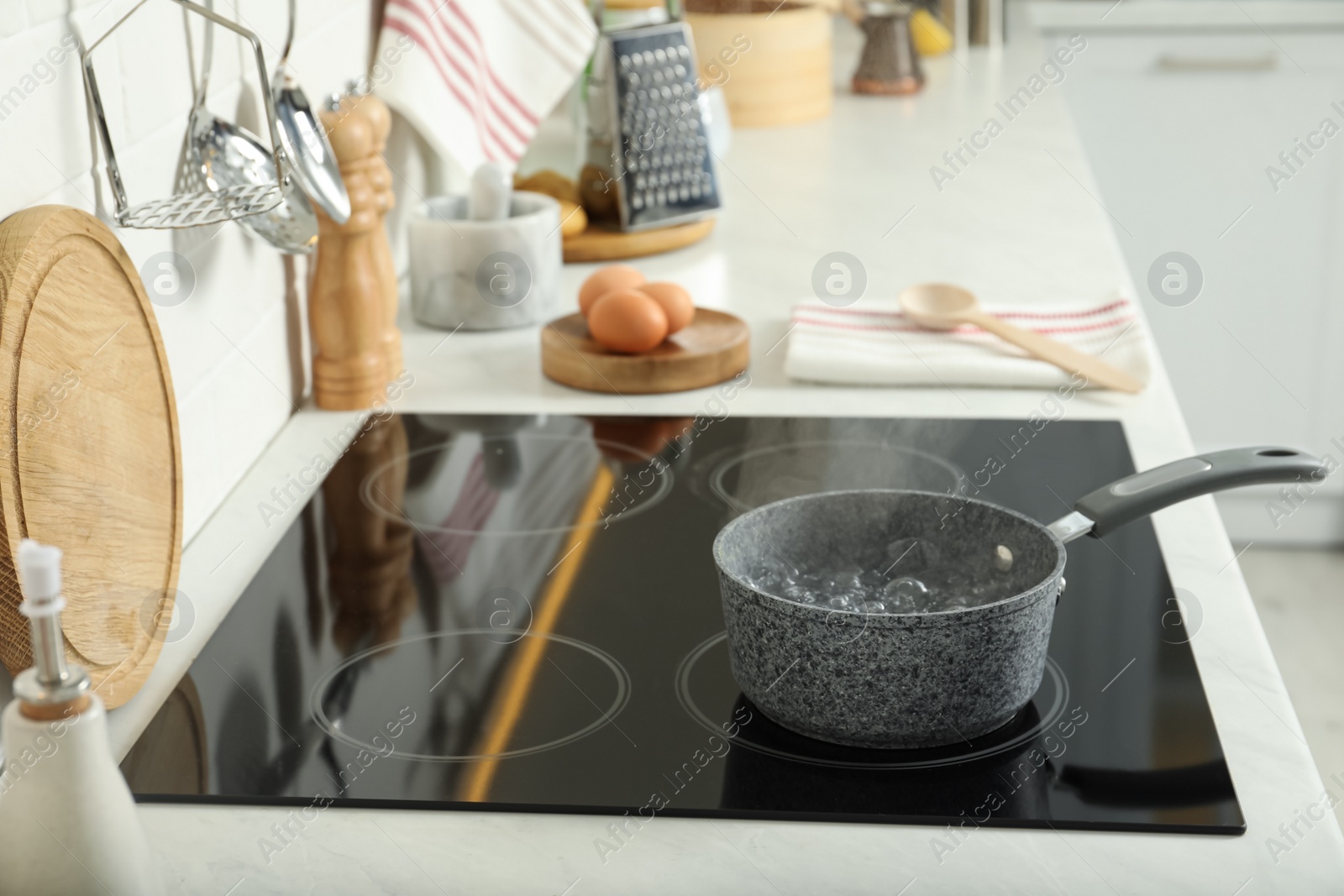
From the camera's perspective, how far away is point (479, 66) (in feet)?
4.68

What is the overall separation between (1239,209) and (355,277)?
1996mm

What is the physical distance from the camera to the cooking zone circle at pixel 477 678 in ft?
2.17

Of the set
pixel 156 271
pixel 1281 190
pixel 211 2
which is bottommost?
pixel 1281 190

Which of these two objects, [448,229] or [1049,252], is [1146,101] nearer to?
[1049,252]

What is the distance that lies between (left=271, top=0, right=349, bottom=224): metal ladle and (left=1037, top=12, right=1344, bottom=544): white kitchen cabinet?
193cm

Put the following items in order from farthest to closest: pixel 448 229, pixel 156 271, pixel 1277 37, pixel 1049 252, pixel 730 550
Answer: pixel 1277 37
pixel 1049 252
pixel 448 229
pixel 156 271
pixel 730 550

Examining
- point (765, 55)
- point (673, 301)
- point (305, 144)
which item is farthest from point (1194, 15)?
point (305, 144)

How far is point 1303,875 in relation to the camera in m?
0.57

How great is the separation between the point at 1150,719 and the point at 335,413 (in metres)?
0.70

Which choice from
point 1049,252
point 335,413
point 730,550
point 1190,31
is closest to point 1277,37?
point 1190,31

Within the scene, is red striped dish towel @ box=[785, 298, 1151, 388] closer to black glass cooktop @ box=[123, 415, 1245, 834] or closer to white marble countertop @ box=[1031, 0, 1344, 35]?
black glass cooktop @ box=[123, 415, 1245, 834]

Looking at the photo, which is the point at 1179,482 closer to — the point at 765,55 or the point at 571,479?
the point at 571,479

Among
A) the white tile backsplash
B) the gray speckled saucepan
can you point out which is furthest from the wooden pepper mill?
the gray speckled saucepan

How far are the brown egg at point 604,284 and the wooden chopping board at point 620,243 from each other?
0.28m
